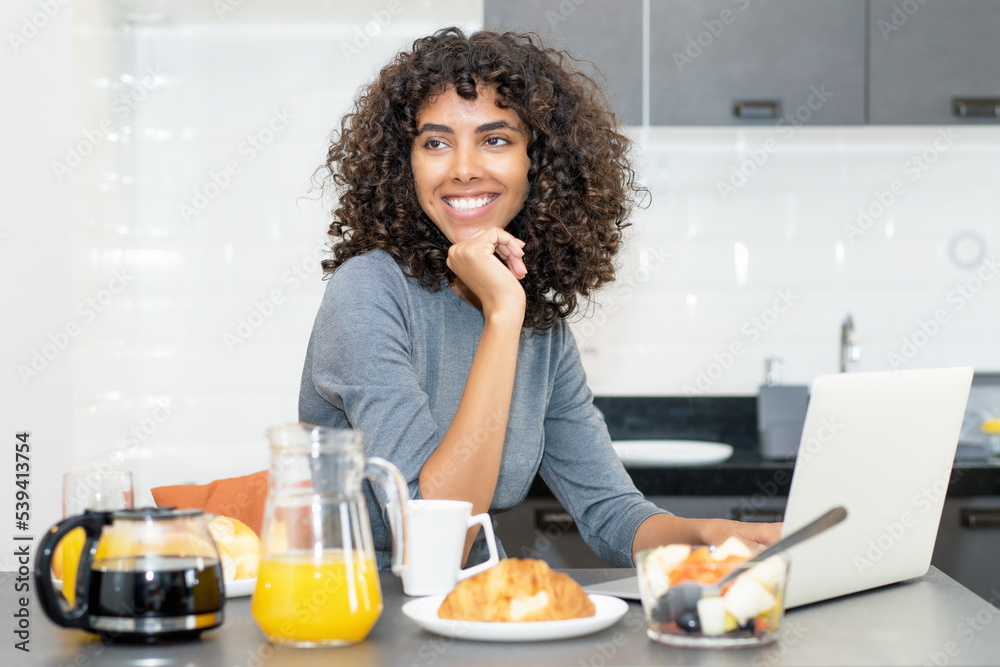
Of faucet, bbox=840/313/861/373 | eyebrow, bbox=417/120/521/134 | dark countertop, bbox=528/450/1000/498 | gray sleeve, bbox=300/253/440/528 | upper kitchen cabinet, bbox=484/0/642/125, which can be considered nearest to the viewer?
gray sleeve, bbox=300/253/440/528

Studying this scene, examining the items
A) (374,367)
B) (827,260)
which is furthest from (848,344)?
(374,367)

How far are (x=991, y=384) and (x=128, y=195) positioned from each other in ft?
7.77

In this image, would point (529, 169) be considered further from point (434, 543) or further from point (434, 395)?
point (434, 543)

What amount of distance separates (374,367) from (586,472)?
0.43m

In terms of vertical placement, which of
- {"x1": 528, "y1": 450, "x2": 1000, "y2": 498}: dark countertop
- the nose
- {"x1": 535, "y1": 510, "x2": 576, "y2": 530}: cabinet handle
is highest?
the nose

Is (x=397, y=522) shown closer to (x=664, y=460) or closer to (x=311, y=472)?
(x=311, y=472)

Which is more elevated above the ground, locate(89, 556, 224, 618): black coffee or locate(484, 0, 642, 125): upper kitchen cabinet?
locate(484, 0, 642, 125): upper kitchen cabinet

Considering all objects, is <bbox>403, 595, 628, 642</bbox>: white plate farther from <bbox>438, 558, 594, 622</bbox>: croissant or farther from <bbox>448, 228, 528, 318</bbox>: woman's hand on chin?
<bbox>448, 228, 528, 318</bbox>: woman's hand on chin

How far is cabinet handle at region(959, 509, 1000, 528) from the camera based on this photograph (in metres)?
2.31

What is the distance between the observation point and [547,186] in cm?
164

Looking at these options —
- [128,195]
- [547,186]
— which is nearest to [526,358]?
[547,186]

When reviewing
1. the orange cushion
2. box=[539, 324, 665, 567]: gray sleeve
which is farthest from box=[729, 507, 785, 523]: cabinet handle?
the orange cushion

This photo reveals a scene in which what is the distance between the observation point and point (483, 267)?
1409 mm

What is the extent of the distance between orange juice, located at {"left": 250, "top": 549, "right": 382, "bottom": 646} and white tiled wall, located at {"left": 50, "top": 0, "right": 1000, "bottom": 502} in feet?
6.74
